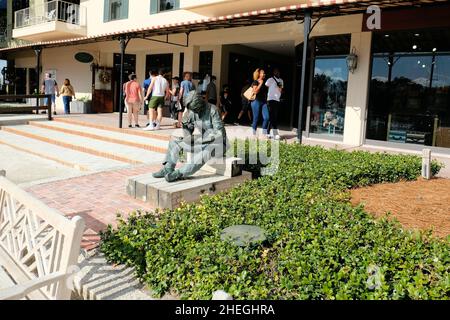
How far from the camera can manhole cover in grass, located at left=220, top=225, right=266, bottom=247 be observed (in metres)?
3.71

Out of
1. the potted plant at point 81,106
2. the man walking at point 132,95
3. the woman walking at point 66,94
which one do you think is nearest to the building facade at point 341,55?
the man walking at point 132,95

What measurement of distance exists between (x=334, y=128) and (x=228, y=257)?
916cm

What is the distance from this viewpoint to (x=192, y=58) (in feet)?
51.6

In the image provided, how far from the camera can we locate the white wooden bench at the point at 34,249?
2.40 metres

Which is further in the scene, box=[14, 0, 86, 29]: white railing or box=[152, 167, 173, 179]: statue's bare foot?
box=[14, 0, 86, 29]: white railing

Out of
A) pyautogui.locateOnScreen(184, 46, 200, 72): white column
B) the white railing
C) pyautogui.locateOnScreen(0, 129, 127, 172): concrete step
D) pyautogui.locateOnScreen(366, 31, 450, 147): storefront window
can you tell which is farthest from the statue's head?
the white railing

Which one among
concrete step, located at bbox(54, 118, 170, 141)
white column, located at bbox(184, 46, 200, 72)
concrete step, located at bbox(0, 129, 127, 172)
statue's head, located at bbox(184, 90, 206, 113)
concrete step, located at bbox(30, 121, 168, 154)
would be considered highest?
white column, located at bbox(184, 46, 200, 72)

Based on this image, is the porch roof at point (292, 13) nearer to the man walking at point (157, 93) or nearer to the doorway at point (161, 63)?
the man walking at point (157, 93)

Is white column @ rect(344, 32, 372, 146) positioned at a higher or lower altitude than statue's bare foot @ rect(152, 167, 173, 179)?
higher

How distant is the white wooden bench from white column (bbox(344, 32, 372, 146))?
9.55 metres

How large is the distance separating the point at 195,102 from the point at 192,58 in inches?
423

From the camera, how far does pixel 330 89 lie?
11695 millimetres

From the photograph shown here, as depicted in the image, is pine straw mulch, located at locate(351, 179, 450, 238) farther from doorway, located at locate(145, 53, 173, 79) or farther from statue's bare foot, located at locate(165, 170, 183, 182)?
doorway, located at locate(145, 53, 173, 79)

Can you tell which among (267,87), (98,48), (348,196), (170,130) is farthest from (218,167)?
(98,48)
